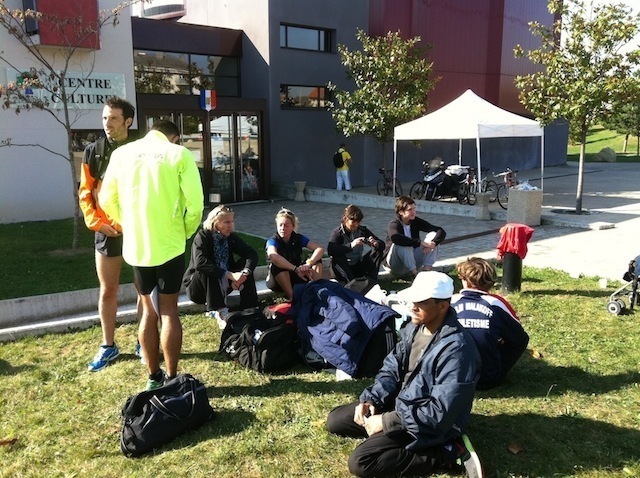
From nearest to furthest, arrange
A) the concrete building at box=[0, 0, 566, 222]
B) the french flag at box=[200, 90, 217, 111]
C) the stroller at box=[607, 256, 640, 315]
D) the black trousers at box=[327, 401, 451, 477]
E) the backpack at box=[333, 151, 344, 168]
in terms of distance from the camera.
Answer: the black trousers at box=[327, 401, 451, 477]
the stroller at box=[607, 256, 640, 315]
the concrete building at box=[0, 0, 566, 222]
the french flag at box=[200, 90, 217, 111]
the backpack at box=[333, 151, 344, 168]

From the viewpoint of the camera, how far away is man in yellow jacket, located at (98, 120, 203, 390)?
12.0 feet

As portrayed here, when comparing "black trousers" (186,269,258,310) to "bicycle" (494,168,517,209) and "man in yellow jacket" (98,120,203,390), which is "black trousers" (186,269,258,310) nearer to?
"man in yellow jacket" (98,120,203,390)

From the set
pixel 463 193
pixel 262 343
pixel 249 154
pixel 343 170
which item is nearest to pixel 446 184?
pixel 463 193

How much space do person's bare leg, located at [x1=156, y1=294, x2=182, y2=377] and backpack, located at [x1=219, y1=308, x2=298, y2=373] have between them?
779 millimetres

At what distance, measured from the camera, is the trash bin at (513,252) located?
6645mm

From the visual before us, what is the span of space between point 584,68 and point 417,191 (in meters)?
5.91

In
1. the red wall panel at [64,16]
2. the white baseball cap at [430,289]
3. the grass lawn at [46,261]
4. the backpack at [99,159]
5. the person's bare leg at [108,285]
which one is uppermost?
the red wall panel at [64,16]

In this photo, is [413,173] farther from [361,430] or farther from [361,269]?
[361,430]

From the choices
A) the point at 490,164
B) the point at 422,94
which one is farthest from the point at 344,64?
the point at 490,164

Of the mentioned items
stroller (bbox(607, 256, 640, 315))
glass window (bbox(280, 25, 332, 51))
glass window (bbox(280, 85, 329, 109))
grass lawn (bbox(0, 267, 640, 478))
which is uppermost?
glass window (bbox(280, 25, 332, 51))

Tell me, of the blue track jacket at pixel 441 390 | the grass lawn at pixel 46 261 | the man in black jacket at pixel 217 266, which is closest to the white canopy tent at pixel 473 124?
the grass lawn at pixel 46 261

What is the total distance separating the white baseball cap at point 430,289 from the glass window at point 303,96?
15594 mm

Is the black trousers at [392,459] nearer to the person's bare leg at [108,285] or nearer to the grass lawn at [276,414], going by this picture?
the grass lawn at [276,414]

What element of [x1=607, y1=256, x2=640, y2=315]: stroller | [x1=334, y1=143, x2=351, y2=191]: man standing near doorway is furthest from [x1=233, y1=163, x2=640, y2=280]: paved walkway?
[x1=334, y1=143, x2=351, y2=191]: man standing near doorway
